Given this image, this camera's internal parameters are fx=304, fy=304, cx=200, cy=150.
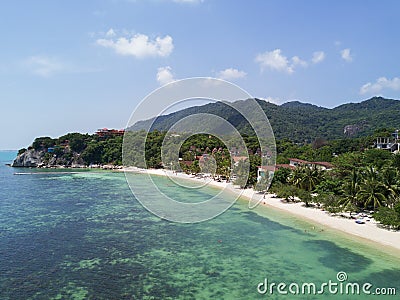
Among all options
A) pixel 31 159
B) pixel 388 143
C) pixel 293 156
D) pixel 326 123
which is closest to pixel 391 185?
pixel 293 156

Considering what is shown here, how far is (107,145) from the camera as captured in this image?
75.6m

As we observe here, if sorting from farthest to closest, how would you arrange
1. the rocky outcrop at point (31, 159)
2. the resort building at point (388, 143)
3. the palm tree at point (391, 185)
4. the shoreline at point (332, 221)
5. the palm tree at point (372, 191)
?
the rocky outcrop at point (31, 159) < the resort building at point (388, 143) < the palm tree at point (372, 191) < the palm tree at point (391, 185) < the shoreline at point (332, 221)

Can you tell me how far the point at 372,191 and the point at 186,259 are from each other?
14324 mm

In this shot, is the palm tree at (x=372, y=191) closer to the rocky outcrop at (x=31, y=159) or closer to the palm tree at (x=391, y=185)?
the palm tree at (x=391, y=185)

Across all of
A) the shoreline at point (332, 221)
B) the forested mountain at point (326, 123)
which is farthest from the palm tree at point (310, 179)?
the forested mountain at point (326, 123)

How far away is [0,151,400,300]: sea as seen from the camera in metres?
12.4

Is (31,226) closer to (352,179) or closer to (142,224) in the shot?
(142,224)

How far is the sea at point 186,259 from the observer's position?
12359mm

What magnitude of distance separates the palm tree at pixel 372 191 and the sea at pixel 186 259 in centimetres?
406

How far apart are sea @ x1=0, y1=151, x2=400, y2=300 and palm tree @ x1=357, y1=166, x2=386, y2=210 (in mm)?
4057

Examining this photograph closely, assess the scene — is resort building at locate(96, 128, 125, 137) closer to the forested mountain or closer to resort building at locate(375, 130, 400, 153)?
the forested mountain

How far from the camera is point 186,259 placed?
15.6m

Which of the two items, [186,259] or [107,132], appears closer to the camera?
[186,259]

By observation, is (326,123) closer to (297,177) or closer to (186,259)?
(297,177)
